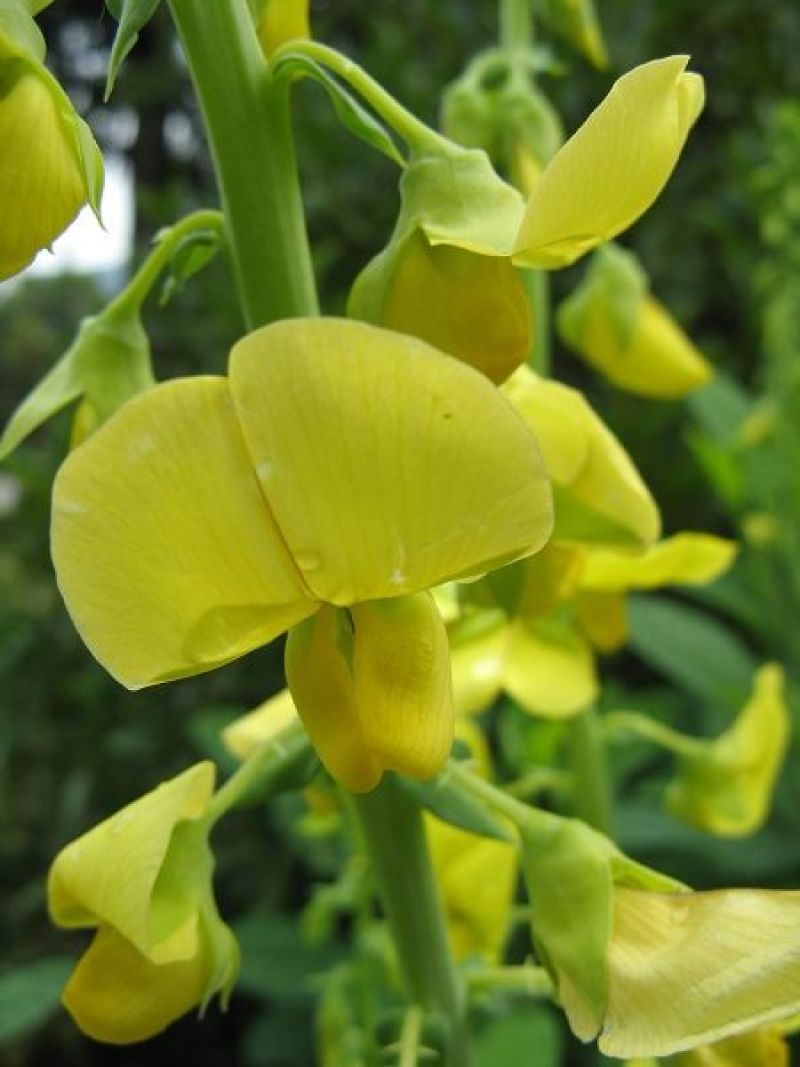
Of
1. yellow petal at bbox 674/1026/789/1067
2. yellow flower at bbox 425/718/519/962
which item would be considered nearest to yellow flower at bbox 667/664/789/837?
yellow flower at bbox 425/718/519/962

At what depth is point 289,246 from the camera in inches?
26.1

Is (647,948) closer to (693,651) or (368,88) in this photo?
(368,88)

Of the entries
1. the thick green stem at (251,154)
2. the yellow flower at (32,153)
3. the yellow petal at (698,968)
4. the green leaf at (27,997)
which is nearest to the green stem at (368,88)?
the thick green stem at (251,154)

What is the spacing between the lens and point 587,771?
1.28 meters

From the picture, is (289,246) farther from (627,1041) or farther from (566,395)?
(627,1041)

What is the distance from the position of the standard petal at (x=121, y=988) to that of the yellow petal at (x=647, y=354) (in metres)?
0.82

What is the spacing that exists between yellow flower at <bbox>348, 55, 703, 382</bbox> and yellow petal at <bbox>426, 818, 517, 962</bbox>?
1.49ft

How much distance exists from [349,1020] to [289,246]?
774 mm

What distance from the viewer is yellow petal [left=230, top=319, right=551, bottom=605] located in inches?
19.1

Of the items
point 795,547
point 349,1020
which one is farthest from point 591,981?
point 795,547

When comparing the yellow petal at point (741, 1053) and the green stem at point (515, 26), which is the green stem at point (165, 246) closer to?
the yellow petal at point (741, 1053)

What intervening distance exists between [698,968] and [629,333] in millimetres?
801

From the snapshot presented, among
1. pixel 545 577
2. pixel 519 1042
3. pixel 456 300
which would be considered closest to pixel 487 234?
pixel 456 300

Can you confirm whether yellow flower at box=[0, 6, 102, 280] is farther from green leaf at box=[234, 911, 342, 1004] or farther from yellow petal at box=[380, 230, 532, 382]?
green leaf at box=[234, 911, 342, 1004]
